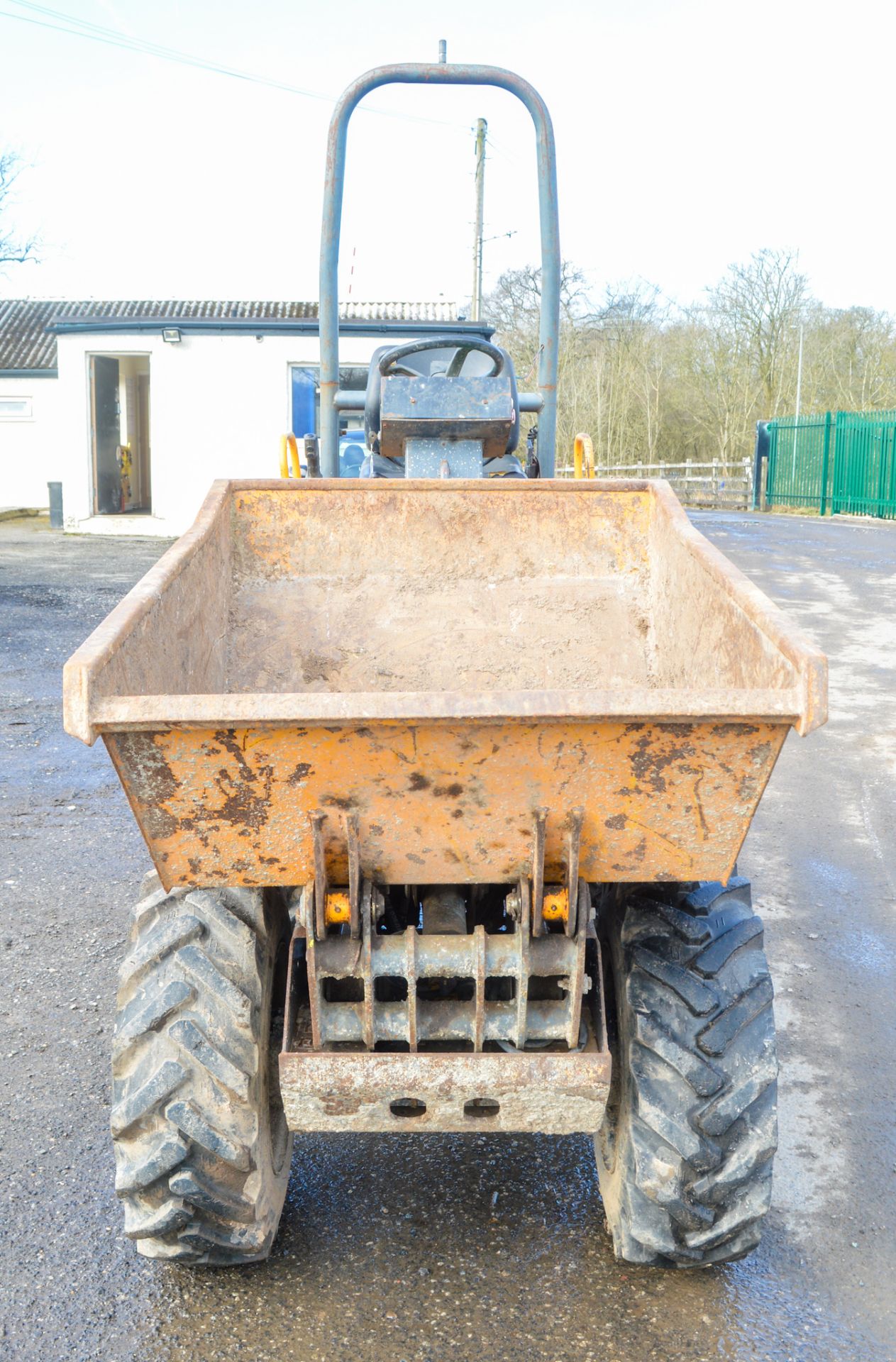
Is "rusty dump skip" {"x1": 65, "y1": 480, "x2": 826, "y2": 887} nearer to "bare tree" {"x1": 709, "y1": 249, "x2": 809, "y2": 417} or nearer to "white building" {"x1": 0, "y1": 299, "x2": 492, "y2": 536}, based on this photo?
"white building" {"x1": 0, "y1": 299, "x2": 492, "y2": 536}

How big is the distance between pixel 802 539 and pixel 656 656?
46.5 ft

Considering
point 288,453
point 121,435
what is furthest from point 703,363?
point 288,453

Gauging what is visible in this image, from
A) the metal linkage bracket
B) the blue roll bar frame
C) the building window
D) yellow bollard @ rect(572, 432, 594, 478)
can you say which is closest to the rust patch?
the metal linkage bracket

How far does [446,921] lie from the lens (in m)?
2.28

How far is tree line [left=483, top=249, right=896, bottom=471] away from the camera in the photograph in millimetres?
32938

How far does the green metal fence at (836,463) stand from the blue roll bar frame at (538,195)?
55.8 ft

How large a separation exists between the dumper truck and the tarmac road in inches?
5.5

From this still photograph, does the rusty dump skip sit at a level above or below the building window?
below

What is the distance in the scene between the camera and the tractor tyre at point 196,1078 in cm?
224

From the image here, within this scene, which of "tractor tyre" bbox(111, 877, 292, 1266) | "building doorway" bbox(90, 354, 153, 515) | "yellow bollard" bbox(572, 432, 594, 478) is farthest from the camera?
"building doorway" bbox(90, 354, 153, 515)

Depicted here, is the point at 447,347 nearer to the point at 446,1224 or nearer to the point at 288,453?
the point at 288,453

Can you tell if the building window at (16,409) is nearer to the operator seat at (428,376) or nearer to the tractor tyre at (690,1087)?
the operator seat at (428,376)

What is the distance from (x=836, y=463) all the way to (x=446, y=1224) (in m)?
21.9

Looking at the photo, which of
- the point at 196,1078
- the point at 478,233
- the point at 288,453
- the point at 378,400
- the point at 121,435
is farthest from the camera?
the point at 478,233
